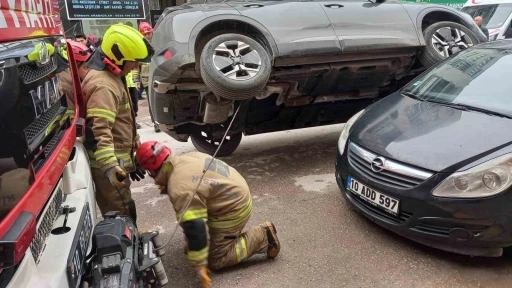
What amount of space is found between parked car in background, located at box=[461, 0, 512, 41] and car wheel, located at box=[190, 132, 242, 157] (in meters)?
8.02

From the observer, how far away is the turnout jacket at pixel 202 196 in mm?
2324

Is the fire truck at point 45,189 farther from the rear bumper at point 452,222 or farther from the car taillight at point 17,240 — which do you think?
the rear bumper at point 452,222

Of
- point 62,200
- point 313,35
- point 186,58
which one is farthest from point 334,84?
point 62,200

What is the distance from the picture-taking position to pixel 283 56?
3672 millimetres

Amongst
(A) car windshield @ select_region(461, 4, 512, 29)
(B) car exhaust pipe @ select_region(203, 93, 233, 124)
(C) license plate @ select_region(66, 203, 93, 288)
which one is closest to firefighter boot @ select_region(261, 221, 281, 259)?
(C) license plate @ select_region(66, 203, 93, 288)

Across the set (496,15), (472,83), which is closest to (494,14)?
(496,15)

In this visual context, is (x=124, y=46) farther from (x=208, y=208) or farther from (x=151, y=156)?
(x=208, y=208)

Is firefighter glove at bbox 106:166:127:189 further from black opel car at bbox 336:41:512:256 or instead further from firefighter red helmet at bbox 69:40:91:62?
black opel car at bbox 336:41:512:256

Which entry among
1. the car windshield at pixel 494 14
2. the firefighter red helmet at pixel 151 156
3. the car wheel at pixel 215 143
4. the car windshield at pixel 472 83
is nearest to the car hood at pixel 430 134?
the car windshield at pixel 472 83

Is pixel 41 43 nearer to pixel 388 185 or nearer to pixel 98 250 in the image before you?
pixel 98 250

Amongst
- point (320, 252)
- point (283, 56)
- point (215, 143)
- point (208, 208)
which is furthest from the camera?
point (215, 143)

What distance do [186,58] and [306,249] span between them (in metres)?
1.80

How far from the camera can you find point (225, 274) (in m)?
2.71

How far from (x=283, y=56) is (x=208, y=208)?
1.69 m
